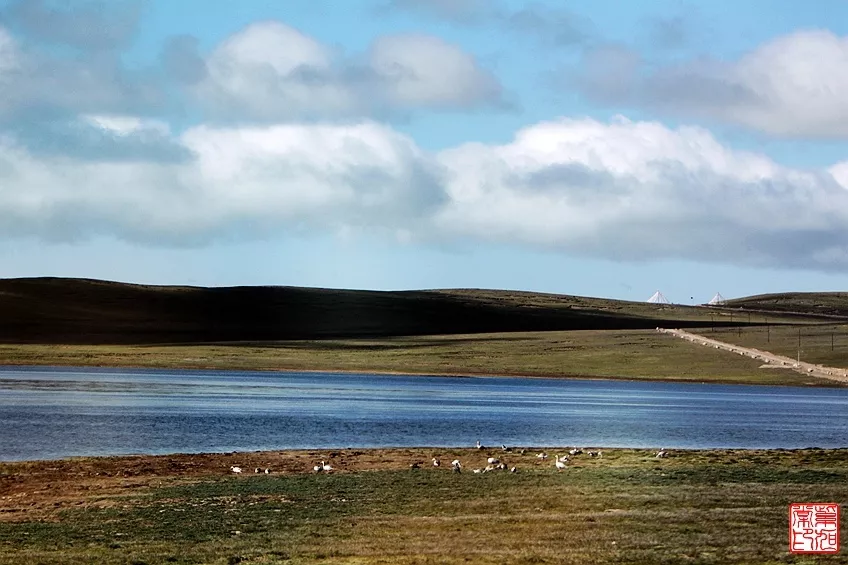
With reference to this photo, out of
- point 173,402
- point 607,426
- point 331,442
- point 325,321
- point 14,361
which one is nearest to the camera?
point 331,442

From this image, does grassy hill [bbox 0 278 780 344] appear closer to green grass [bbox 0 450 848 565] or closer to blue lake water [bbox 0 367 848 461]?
blue lake water [bbox 0 367 848 461]

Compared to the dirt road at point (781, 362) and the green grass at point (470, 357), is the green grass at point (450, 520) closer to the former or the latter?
the green grass at point (470, 357)

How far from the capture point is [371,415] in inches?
2269

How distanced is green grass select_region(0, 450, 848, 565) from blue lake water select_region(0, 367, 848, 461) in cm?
1386

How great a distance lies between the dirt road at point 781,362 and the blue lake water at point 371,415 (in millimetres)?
9740

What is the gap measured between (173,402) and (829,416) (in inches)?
1485

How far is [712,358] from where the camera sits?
125438mm

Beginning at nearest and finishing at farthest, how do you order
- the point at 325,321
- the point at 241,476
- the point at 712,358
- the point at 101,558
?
the point at 101,558 < the point at 241,476 < the point at 712,358 < the point at 325,321

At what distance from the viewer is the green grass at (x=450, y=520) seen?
691 inches

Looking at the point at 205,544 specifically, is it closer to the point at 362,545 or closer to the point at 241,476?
the point at 362,545

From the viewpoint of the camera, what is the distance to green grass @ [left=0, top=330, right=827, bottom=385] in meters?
117

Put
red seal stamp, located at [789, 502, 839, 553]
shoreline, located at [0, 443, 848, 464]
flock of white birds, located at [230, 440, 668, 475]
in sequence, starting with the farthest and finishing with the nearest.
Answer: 1. shoreline, located at [0, 443, 848, 464]
2. flock of white birds, located at [230, 440, 668, 475]
3. red seal stamp, located at [789, 502, 839, 553]

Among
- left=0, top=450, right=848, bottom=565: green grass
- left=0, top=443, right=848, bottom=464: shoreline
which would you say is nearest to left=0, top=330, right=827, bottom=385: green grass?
left=0, top=443, right=848, bottom=464: shoreline

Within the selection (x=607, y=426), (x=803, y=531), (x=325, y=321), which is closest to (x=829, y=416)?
(x=607, y=426)
